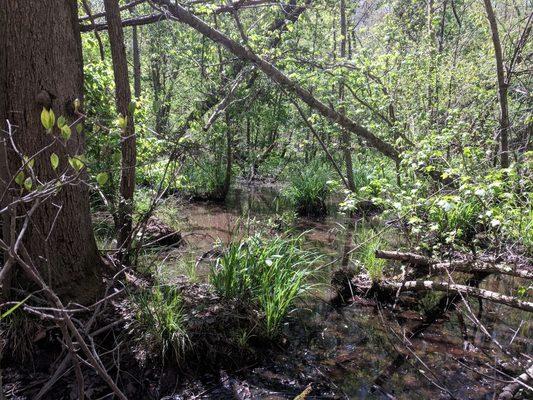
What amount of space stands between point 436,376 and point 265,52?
5.63m

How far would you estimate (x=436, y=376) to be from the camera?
3.62 meters

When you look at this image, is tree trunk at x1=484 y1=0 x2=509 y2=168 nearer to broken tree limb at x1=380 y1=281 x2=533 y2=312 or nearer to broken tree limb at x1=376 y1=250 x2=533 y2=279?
broken tree limb at x1=376 y1=250 x2=533 y2=279

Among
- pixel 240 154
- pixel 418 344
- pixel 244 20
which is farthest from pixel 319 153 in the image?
pixel 418 344

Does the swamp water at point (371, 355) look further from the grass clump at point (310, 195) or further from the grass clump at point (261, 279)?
the grass clump at point (310, 195)

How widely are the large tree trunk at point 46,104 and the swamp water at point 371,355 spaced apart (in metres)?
1.01

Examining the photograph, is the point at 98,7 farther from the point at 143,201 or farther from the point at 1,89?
the point at 1,89

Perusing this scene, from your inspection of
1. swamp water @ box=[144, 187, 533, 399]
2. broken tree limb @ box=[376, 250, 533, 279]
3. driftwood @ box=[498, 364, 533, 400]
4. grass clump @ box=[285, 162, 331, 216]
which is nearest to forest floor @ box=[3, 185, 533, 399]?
swamp water @ box=[144, 187, 533, 399]

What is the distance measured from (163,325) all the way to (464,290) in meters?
2.98

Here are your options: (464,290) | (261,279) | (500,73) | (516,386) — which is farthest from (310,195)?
(516,386)

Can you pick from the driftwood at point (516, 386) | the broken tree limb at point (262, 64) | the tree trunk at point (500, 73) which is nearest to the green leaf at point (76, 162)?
the driftwood at point (516, 386)

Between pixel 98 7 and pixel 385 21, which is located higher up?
pixel 98 7

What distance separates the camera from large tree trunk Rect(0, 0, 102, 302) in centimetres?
322

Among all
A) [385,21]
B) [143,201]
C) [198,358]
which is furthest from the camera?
[385,21]

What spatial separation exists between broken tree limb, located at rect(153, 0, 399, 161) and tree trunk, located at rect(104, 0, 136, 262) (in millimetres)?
1330
